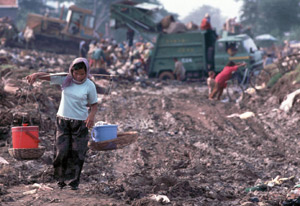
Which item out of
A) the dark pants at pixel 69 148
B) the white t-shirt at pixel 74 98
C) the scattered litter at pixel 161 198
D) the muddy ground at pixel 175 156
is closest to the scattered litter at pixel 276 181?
the muddy ground at pixel 175 156

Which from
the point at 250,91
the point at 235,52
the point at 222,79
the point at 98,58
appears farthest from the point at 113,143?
the point at 235,52

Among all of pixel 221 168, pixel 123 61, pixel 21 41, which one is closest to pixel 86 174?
pixel 221 168

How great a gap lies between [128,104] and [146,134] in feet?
13.2

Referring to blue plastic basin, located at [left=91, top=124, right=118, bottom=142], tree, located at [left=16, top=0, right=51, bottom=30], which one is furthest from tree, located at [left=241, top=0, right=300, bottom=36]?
blue plastic basin, located at [left=91, top=124, right=118, bottom=142]

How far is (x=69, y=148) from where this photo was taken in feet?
14.4

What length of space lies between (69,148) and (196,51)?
548 inches

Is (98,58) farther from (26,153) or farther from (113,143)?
(26,153)

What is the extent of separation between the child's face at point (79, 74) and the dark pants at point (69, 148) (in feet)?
1.42

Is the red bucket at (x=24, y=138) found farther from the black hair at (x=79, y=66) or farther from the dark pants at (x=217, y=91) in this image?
the dark pants at (x=217, y=91)

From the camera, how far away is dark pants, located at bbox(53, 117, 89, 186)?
14.2 feet

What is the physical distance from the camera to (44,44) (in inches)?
1022

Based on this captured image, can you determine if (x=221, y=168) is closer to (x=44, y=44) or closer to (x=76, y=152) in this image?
(x=76, y=152)

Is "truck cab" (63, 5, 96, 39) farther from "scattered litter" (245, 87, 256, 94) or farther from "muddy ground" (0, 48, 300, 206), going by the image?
"scattered litter" (245, 87, 256, 94)

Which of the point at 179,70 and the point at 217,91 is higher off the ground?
the point at 179,70
